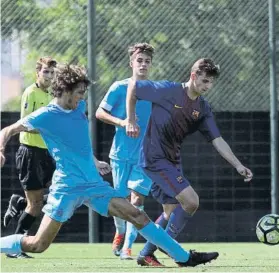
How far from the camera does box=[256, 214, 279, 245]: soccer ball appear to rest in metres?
9.68

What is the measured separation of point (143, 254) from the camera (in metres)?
9.18

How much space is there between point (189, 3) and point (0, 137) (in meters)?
6.34

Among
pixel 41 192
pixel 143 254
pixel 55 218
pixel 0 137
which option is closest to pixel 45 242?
pixel 55 218

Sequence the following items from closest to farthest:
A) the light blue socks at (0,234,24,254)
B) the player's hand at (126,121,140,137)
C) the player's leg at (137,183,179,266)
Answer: the light blue socks at (0,234,24,254) → the player's hand at (126,121,140,137) → the player's leg at (137,183,179,266)

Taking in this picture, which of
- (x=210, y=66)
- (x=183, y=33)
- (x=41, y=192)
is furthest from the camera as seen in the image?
(x=183, y=33)

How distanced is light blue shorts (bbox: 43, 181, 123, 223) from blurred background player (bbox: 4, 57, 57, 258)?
277 centimetres

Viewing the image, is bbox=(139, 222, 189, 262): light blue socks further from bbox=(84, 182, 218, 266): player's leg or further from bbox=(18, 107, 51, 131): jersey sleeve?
bbox=(18, 107, 51, 131): jersey sleeve

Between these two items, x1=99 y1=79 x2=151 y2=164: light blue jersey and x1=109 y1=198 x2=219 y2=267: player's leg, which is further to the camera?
x1=99 y1=79 x2=151 y2=164: light blue jersey

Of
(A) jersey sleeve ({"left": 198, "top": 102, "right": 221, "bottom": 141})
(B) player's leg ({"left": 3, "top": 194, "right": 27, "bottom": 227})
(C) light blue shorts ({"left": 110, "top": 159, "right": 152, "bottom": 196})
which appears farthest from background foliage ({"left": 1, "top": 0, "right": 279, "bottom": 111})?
(A) jersey sleeve ({"left": 198, "top": 102, "right": 221, "bottom": 141})

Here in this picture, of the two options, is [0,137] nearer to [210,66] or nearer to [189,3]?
[210,66]

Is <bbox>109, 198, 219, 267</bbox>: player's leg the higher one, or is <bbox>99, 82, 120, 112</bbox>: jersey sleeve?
<bbox>99, 82, 120, 112</bbox>: jersey sleeve

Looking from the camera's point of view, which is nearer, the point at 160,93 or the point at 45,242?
the point at 45,242

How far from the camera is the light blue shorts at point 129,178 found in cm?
1025

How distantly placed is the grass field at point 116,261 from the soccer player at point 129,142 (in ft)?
1.61
